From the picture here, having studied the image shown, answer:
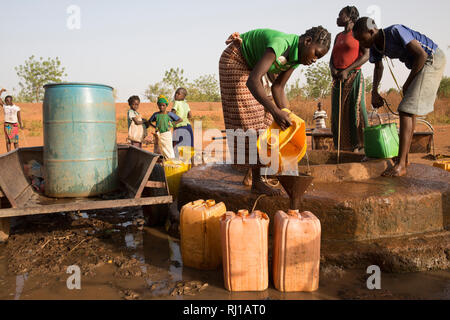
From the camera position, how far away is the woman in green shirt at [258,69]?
257 centimetres

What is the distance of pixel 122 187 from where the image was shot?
3779 millimetres

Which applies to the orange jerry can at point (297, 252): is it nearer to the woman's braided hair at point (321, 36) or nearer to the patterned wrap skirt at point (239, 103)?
the patterned wrap skirt at point (239, 103)

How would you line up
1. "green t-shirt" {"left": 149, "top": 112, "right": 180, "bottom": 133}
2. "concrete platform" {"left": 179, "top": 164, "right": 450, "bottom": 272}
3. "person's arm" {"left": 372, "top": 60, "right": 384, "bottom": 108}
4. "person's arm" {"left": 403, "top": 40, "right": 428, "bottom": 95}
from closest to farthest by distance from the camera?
"concrete platform" {"left": 179, "top": 164, "right": 450, "bottom": 272}, "person's arm" {"left": 403, "top": 40, "right": 428, "bottom": 95}, "person's arm" {"left": 372, "top": 60, "right": 384, "bottom": 108}, "green t-shirt" {"left": 149, "top": 112, "right": 180, "bottom": 133}

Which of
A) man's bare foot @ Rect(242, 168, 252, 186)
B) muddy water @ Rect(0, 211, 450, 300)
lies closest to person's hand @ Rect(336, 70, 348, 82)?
man's bare foot @ Rect(242, 168, 252, 186)

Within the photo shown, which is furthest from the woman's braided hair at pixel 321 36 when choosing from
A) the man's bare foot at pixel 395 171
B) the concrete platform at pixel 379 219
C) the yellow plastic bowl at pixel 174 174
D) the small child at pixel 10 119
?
the small child at pixel 10 119

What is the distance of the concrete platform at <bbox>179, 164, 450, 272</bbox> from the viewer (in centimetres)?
248

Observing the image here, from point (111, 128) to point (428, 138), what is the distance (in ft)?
23.1

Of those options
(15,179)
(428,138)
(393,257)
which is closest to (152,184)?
(15,179)

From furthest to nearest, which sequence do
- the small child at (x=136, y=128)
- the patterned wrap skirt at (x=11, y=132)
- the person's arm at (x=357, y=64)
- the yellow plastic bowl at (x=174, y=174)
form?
the patterned wrap skirt at (x=11, y=132) → the small child at (x=136, y=128) → the person's arm at (x=357, y=64) → the yellow plastic bowl at (x=174, y=174)

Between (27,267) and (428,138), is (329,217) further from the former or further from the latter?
(428,138)

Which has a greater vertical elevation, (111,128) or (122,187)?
(111,128)

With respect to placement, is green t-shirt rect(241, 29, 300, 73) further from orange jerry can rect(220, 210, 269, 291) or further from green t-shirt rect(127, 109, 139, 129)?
green t-shirt rect(127, 109, 139, 129)

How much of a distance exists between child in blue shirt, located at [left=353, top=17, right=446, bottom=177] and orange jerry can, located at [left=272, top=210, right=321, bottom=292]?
173cm
